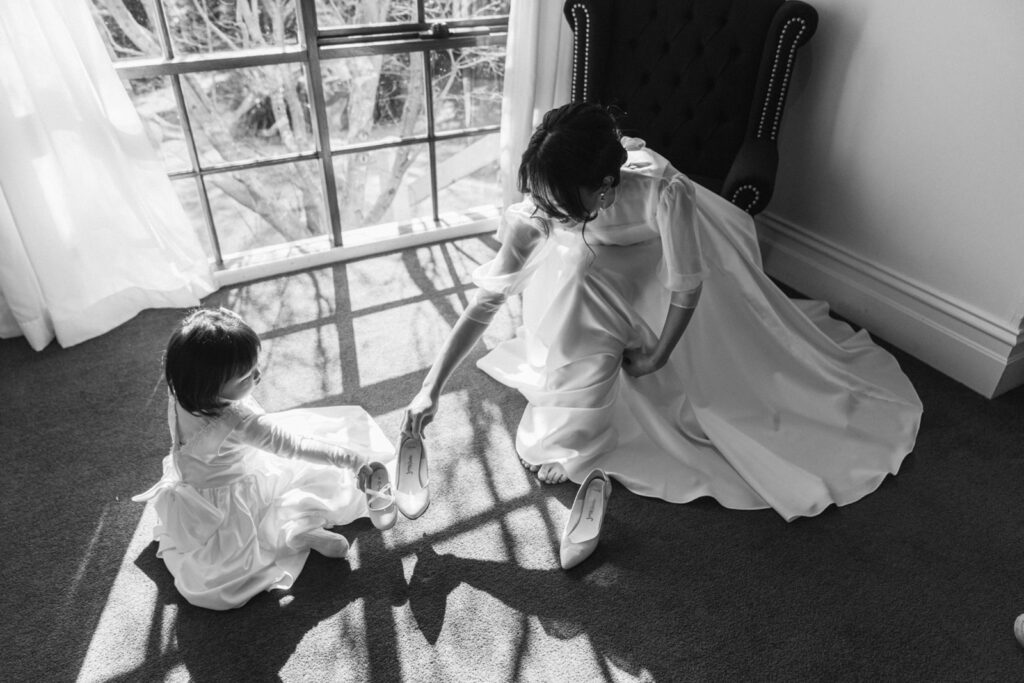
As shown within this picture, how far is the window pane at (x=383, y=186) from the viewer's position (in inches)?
121

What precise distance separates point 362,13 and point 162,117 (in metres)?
0.81

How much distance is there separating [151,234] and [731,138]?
2.00m

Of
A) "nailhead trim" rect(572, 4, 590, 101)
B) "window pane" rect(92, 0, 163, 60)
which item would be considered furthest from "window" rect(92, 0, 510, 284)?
"nailhead trim" rect(572, 4, 590, 101)

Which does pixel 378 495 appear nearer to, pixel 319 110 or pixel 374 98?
pixel 319 110

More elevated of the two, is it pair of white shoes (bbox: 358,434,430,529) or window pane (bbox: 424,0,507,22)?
window pane (bbox: 424,0,507,22)

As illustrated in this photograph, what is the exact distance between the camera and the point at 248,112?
279cm

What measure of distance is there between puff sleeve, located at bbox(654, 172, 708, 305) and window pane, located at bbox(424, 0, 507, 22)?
63.0 inches

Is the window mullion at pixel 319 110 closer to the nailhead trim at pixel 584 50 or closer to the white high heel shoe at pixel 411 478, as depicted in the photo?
the nailhead trim at pixel 584 50

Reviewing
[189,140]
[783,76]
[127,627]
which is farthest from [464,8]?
[127,627]

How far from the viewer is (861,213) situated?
2615 millimetres

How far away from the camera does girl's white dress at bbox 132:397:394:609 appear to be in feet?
5.14

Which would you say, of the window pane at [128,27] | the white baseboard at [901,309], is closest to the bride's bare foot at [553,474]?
the white baseboard at [901,309]

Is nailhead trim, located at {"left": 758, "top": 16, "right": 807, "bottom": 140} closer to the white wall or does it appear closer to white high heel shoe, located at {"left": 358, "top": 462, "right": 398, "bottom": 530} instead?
the white wall

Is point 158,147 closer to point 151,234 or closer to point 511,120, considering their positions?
point 151,234
